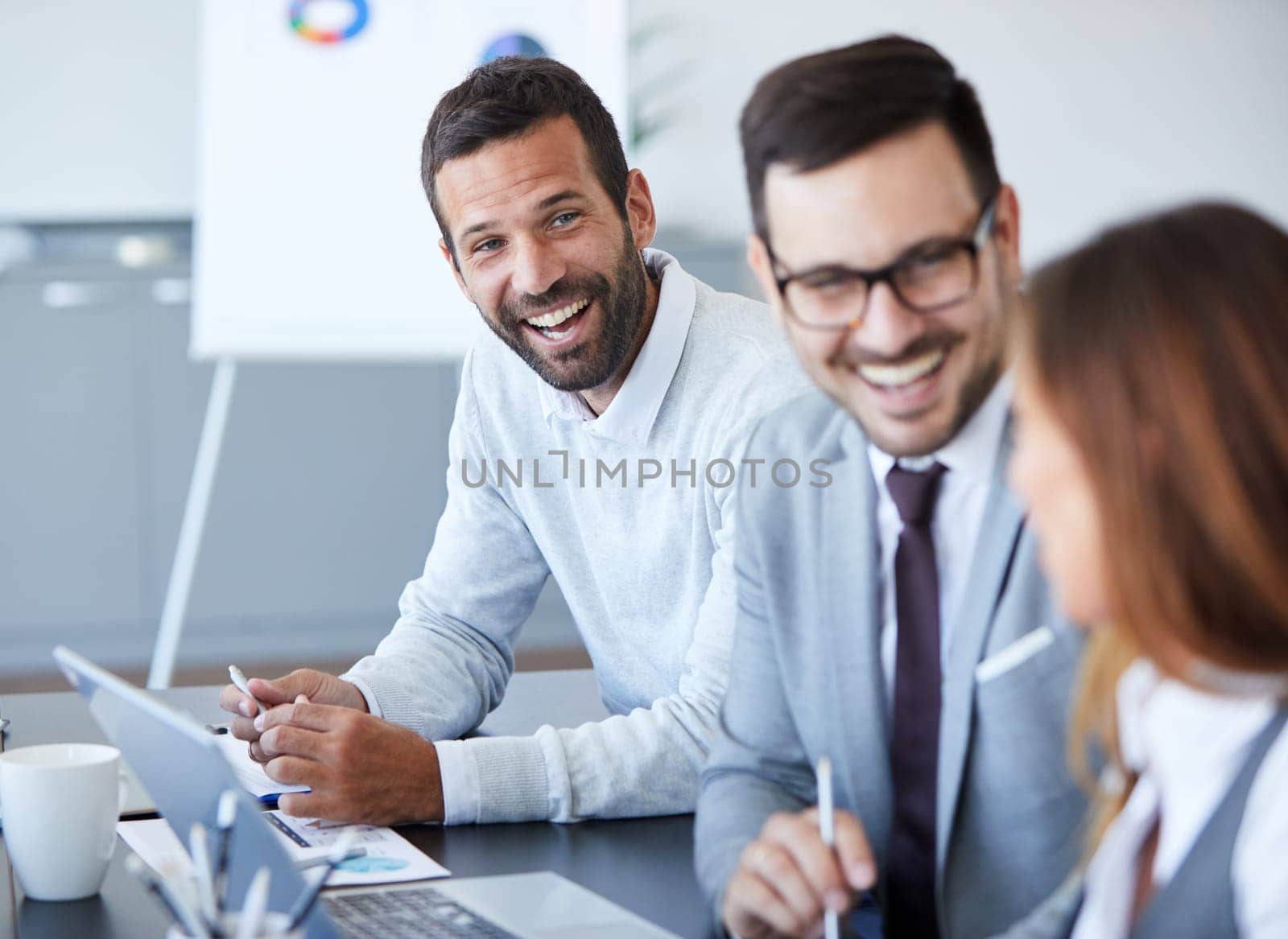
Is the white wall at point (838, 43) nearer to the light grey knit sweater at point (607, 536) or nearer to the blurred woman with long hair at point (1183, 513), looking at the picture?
the light grey knit sweater at point (607, 536)

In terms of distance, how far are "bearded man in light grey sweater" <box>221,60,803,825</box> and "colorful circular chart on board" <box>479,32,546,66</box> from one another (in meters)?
1.09

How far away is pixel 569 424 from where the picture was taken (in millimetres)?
1698

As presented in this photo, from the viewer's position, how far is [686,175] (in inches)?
172

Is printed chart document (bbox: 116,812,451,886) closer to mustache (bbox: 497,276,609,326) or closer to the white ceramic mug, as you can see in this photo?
the white ceramic mug

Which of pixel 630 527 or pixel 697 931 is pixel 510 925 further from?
pixel 630 527

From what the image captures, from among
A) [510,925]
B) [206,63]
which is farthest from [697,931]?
[206,63]

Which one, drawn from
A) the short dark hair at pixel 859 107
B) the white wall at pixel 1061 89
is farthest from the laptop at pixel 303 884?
the white wall at pixel 1061 89

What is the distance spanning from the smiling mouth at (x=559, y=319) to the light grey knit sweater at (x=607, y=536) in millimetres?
90

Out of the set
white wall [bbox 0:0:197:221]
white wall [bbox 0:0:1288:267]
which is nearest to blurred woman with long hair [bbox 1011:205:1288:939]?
white wall [bbox 0:0:1288:267]

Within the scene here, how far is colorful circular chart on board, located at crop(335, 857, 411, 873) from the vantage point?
3.36 ft

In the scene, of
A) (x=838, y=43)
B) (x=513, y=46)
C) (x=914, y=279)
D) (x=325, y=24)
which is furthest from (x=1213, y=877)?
(x=838, y=43)

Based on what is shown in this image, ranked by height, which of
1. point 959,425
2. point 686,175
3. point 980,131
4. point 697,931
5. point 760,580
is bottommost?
point 697,931

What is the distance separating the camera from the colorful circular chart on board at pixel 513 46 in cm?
277

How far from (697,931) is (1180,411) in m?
0.47
